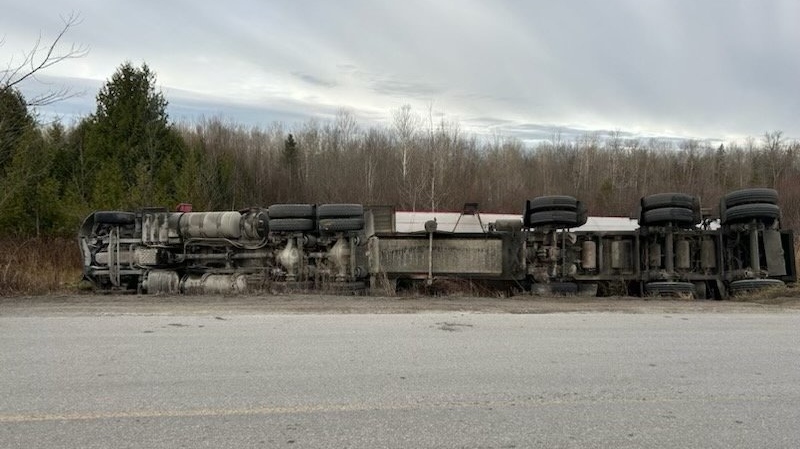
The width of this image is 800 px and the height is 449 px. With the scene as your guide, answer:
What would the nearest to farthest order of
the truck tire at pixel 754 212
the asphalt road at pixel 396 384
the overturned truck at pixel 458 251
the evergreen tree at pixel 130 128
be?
the asphalt road at pixel 396 384 < the truck tire at pixel 754 212 < the overturned truck at pixel 458 251 < the evergreen tree at pixel 130 128

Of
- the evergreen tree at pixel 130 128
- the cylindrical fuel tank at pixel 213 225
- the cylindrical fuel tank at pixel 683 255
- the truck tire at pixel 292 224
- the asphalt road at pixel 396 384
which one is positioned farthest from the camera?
the evergreen tree at pixel 130 128

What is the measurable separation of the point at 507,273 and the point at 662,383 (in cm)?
715

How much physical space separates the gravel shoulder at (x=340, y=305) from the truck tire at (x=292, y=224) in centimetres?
159

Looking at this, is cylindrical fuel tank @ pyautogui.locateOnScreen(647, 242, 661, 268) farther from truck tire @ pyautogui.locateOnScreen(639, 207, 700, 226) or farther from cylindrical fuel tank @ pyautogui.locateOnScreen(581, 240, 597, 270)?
cylindrical fuel tank @ pyautogui.locateOnScreen(581, 240, 597, 270)

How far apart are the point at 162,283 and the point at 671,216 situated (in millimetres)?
9913

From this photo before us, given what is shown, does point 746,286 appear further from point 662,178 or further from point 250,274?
point 662,178

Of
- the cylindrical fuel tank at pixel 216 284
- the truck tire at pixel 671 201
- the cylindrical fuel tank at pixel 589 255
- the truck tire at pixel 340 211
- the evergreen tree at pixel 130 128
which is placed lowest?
the cylindrical fuel tank at pixel 216 284

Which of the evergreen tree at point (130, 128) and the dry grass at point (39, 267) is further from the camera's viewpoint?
the evergreen tree at point (130, 128)

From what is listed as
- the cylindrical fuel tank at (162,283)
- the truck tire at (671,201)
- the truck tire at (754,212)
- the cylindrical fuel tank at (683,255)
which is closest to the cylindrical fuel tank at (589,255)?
the truck tire at (671,201)

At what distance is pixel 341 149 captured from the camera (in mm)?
56469

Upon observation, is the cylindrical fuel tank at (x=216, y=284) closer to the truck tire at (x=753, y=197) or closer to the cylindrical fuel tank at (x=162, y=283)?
the cylindrical fuel tank at (x=162, y=283)

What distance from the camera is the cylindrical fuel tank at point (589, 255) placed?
12.5 m

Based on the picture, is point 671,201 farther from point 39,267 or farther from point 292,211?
point 39,267

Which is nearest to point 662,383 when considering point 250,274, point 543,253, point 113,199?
point 543,253
